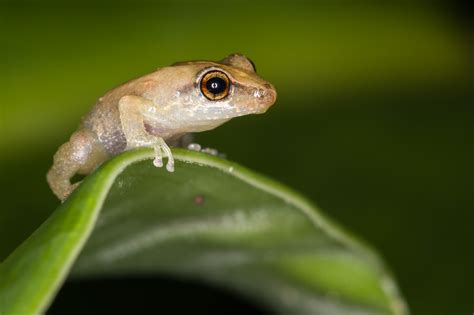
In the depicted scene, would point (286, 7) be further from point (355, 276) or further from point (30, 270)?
point (30, 270)

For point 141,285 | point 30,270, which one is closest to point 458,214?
point 141,285

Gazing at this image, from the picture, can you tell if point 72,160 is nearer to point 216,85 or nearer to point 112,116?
point 112,116

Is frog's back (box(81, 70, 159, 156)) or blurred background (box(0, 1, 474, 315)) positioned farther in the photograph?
blurred background (box(0, 1, 474, 315))

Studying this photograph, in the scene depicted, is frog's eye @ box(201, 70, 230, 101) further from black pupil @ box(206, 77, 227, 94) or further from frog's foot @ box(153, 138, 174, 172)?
frog's foot @ box(153, 138, 174, 172)

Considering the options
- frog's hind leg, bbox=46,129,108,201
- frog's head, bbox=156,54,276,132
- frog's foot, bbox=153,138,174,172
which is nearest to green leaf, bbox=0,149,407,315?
frog's foot, bbox=153,138,174,172

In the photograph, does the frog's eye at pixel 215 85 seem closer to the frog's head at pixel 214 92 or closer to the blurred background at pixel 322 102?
the frog's head at pixel 214 92

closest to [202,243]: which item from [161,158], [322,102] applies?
[161,158]

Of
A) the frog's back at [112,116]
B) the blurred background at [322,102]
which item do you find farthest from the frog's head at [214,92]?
the blurred background at [322,102]
